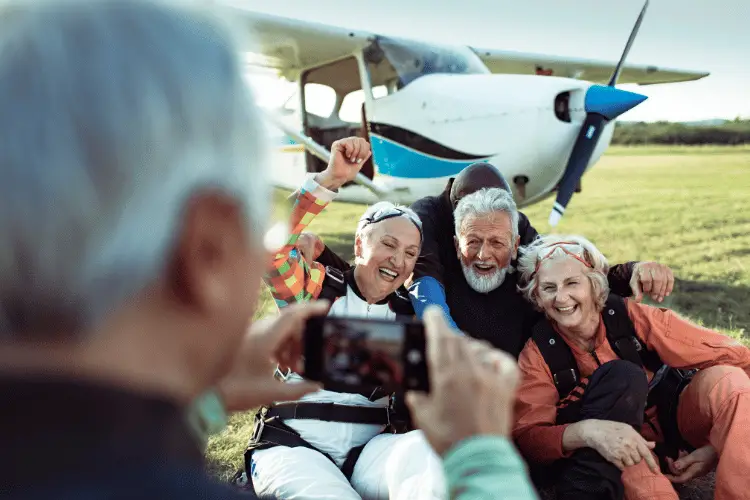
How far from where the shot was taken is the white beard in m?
2.71

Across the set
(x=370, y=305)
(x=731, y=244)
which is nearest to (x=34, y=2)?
(x=370, y=305)

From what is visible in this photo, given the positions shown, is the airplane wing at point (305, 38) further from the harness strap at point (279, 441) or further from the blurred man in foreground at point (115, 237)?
the blurred man in foreground at point (115, 237)

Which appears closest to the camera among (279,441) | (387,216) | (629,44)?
(279,441)

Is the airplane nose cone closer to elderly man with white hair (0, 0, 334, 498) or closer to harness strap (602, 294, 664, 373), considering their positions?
harness strap (602, 294, 664, 373)

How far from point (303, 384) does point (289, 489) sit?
40.0 inches

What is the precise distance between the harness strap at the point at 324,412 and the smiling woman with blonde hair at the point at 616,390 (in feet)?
1.93

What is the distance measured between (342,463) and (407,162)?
5.48 metres

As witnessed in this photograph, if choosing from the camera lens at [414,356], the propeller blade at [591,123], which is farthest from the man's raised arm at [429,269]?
the propeller blade at [591,123]

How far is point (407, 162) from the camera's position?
717cm

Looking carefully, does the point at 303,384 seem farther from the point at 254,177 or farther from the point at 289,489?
the point at 289,489

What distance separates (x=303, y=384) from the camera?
918mm

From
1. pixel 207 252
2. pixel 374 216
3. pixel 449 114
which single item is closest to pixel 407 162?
pixel 449 114

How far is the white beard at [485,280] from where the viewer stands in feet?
8.88

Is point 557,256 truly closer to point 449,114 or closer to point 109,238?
point 109,238
